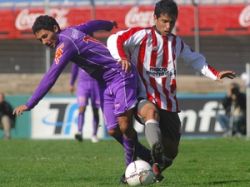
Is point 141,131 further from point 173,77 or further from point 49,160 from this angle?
point 173,77

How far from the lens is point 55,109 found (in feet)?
77.6

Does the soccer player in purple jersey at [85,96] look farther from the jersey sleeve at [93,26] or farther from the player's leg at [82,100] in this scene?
the jersey sleeve at [93,26]

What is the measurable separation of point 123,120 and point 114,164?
3212 millimetres

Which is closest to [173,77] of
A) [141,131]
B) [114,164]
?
[114,164]

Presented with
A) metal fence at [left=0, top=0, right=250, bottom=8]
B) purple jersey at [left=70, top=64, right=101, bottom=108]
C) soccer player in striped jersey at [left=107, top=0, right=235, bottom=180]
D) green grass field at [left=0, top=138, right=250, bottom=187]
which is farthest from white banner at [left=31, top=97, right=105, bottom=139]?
soccer player in striped jersey at [left=107, top=0, right=235, bottom=180]

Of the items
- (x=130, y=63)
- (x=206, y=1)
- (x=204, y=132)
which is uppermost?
(x=130, y=63)

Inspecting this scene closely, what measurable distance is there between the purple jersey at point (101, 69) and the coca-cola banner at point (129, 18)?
75.5 feet

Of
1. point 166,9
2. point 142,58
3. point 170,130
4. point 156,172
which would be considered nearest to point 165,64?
point 142,58

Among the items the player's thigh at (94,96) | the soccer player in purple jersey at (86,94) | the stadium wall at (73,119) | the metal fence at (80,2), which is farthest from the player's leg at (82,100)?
the metal fence at (80,2)

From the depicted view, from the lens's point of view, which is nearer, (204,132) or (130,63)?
(130,63)

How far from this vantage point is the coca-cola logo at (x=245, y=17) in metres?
33.2

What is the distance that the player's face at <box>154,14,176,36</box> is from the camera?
29.5 feet

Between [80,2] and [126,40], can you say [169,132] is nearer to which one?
[126,40]

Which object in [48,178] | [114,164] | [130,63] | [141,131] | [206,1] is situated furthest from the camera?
[206,1]
